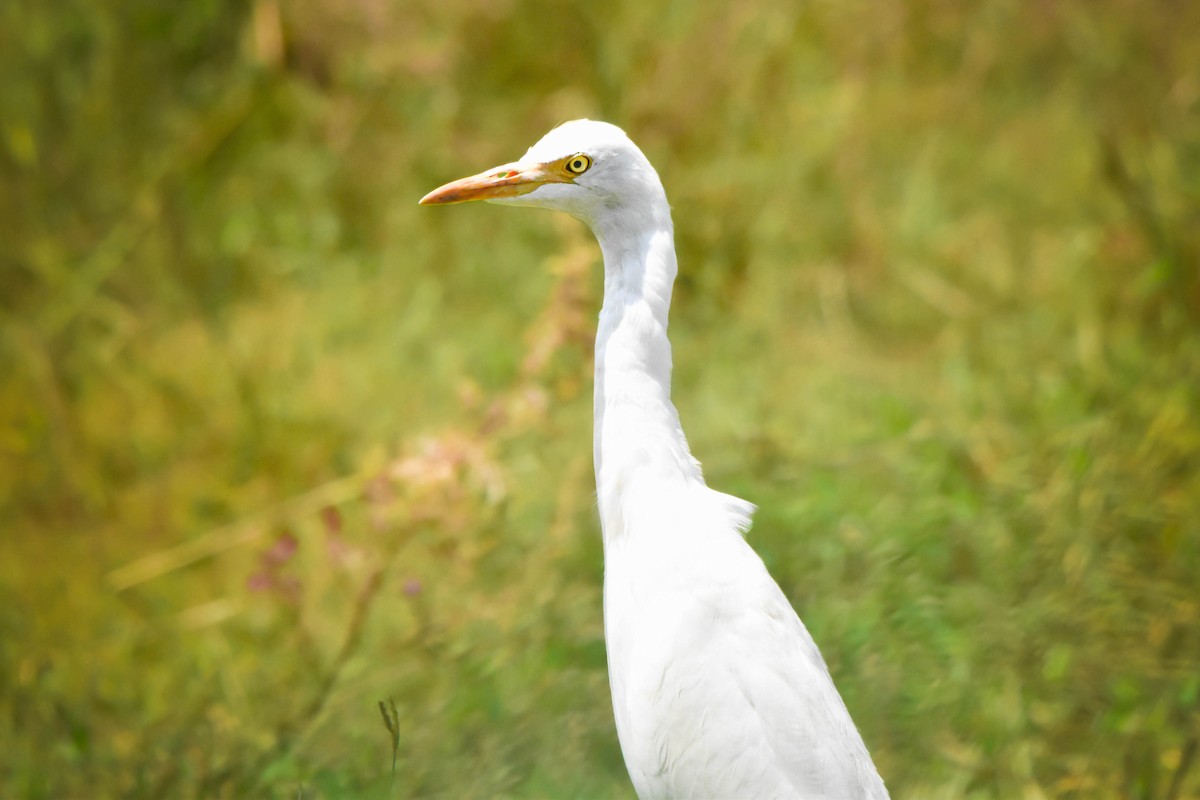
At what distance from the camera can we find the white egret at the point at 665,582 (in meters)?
1.61

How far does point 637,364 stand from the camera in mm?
1712

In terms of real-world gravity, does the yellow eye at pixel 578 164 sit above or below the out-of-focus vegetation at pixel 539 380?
above

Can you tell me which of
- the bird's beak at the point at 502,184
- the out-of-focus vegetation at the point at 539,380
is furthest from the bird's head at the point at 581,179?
the out-of-focus vegetation at the point at 539,380

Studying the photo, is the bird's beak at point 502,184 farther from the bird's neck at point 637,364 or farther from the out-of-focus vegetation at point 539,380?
the out-of-focus vegetation at point 539,380

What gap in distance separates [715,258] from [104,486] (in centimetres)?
212

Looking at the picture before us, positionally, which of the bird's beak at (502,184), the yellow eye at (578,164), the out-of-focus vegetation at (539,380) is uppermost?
the yellow eye at (578,164)

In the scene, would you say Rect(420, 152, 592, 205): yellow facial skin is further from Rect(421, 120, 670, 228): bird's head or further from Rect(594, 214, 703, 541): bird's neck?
Rect(594, 214, 703, 541): bird's neck

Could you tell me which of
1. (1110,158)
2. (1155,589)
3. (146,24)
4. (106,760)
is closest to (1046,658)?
(1155,589)

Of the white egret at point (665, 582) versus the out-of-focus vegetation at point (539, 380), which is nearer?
the white egret at point (665, 582)

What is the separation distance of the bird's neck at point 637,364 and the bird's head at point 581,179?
0.04 metres

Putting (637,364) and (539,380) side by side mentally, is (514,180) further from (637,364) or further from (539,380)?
(539,380)

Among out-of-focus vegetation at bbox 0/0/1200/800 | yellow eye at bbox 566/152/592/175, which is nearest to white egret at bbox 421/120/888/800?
yellow eye at bbox 566/152/592/175

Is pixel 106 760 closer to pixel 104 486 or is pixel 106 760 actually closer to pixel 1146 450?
pixel 104 486

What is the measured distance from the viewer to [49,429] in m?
3.85
